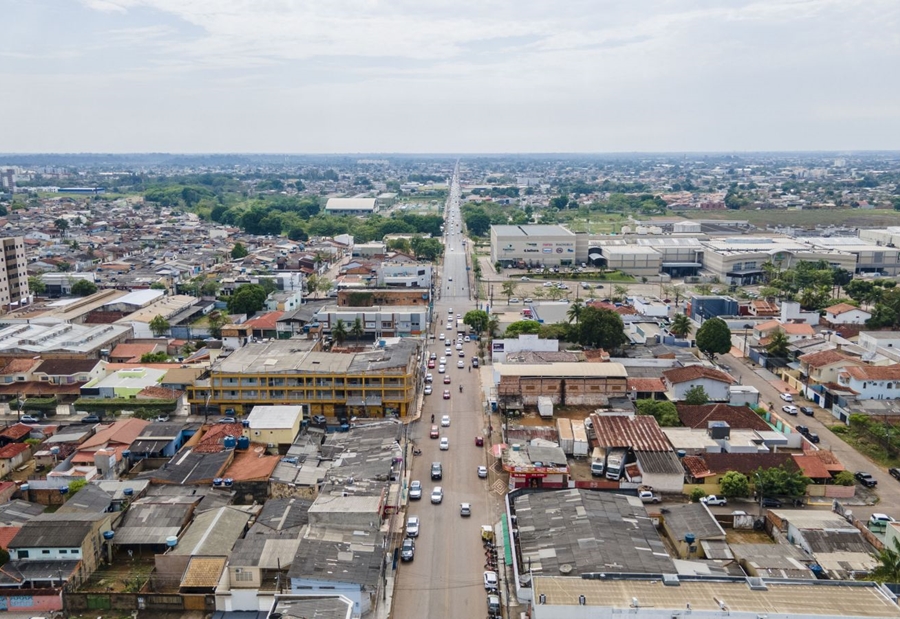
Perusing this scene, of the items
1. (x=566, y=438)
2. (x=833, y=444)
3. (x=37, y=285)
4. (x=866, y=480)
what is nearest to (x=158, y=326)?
(x=37, y=285)

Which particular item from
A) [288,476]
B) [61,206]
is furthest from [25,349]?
[61,206]

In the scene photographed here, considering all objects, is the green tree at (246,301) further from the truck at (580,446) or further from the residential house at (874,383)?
the residential house at (874,383)

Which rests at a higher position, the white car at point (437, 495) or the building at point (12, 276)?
the building at point (12, 276)

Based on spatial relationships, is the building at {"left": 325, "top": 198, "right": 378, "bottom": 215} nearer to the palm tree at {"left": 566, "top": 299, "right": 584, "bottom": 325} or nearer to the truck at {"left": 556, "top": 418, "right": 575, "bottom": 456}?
the palm tree at {"left": 566, "top": 299, "right": 584, "bottom": 325}

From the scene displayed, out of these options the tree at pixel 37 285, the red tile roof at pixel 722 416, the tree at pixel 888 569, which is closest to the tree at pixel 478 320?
the red tile roof at pixel 722 416

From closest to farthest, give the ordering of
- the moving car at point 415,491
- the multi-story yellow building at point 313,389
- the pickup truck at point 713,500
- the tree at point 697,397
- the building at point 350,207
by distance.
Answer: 1. the pickup truck at point 713,500
2. the moving car at point 415,491
3. the multi-story yellow building at point 313,389
4. the tree at point 697,397
5. the building at point 350,207

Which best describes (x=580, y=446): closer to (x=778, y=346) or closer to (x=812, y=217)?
(x=778, y=346)

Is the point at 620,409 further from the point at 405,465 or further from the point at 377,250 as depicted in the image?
the point at 377,250

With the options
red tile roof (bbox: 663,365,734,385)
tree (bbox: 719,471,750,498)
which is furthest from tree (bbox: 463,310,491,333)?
tree (bbox: 719,471,750,498)
